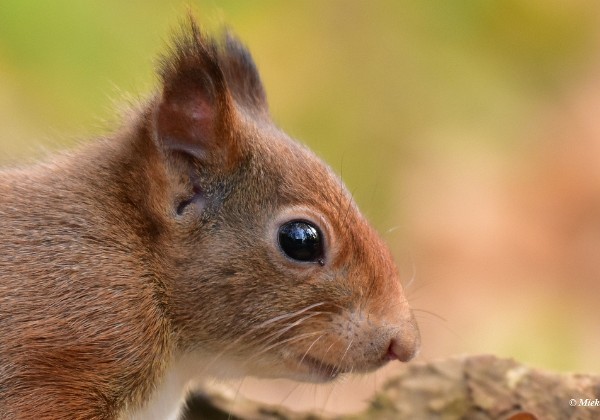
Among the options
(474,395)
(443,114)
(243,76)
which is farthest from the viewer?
(443,114)

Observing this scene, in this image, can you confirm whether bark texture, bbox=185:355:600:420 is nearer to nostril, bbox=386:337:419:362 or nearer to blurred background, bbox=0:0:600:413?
nostril, bbox=386:337:419:362

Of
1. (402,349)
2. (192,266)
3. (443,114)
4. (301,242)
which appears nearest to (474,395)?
(402,349)

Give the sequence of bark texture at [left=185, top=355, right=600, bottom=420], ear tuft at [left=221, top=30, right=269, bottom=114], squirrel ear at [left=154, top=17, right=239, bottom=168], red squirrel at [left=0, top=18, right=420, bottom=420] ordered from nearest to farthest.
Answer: red squirrel at [left=0, top=18, right=420, bottom=420] → squirrel ear at [left=154, top=17, right=239, bottom=168] → bark texture at [left=185, top=355, right=600, bottom=420] → ear tuft at [left=221, top=30, right=269, bottom=114]

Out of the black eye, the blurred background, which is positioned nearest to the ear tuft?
the black eye

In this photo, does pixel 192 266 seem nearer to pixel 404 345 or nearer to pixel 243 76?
pixel 404 345

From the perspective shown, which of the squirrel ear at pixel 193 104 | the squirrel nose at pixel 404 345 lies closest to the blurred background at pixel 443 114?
the squirrel nose at pixel 404 345

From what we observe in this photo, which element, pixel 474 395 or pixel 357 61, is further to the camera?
pixel 357 61

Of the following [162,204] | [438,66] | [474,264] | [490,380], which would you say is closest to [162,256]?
[162,204]

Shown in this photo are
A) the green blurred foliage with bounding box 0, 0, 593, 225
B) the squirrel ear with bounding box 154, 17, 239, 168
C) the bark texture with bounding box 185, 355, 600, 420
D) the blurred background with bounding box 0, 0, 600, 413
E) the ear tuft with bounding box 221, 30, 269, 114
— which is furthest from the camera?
the green blurred foliage with bounding box 0, 0, 593, 225
